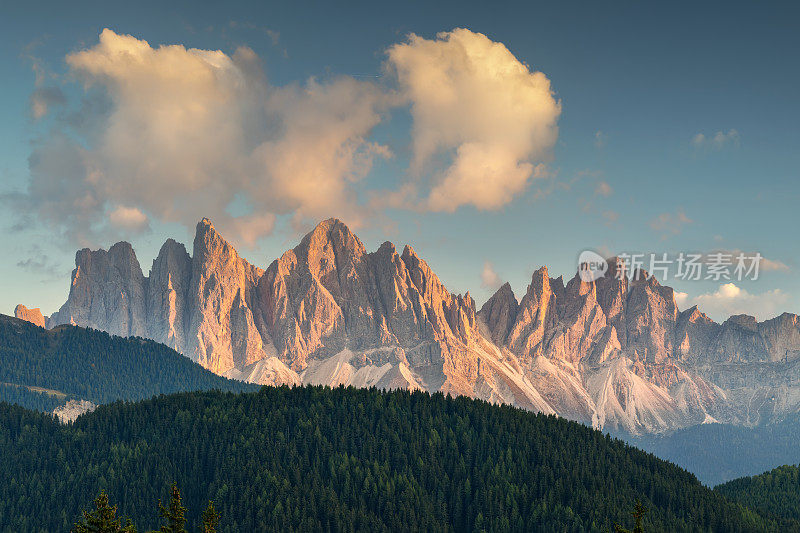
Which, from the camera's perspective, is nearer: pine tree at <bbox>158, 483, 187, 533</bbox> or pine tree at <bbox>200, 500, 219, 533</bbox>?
pine tree at <bbox>158, 483, 187, 533</bbox>

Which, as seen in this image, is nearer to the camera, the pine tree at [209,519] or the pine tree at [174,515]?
the pine tree at [174,515]

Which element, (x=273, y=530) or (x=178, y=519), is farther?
(x=273, y=530)

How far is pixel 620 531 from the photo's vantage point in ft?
239

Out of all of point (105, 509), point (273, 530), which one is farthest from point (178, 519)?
point (273, 530)

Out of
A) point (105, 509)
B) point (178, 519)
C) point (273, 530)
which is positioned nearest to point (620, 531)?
point (178, 519)

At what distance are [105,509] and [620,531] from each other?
4344 centimetres

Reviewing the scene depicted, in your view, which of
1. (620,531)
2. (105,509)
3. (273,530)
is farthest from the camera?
(273,530)

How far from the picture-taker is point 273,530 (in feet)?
656

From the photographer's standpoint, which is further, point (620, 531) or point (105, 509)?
point (620, 531)

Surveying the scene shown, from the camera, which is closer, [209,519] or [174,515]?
[174,515]

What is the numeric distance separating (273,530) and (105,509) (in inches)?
5595

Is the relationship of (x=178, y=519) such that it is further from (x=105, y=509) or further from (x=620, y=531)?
A: (x=620, y=531)

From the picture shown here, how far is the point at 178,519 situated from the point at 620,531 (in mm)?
38035

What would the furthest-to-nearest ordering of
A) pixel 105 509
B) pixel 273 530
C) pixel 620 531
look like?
1. pixel 273 530
2. pixel 620 531
3. pixel 105 509
